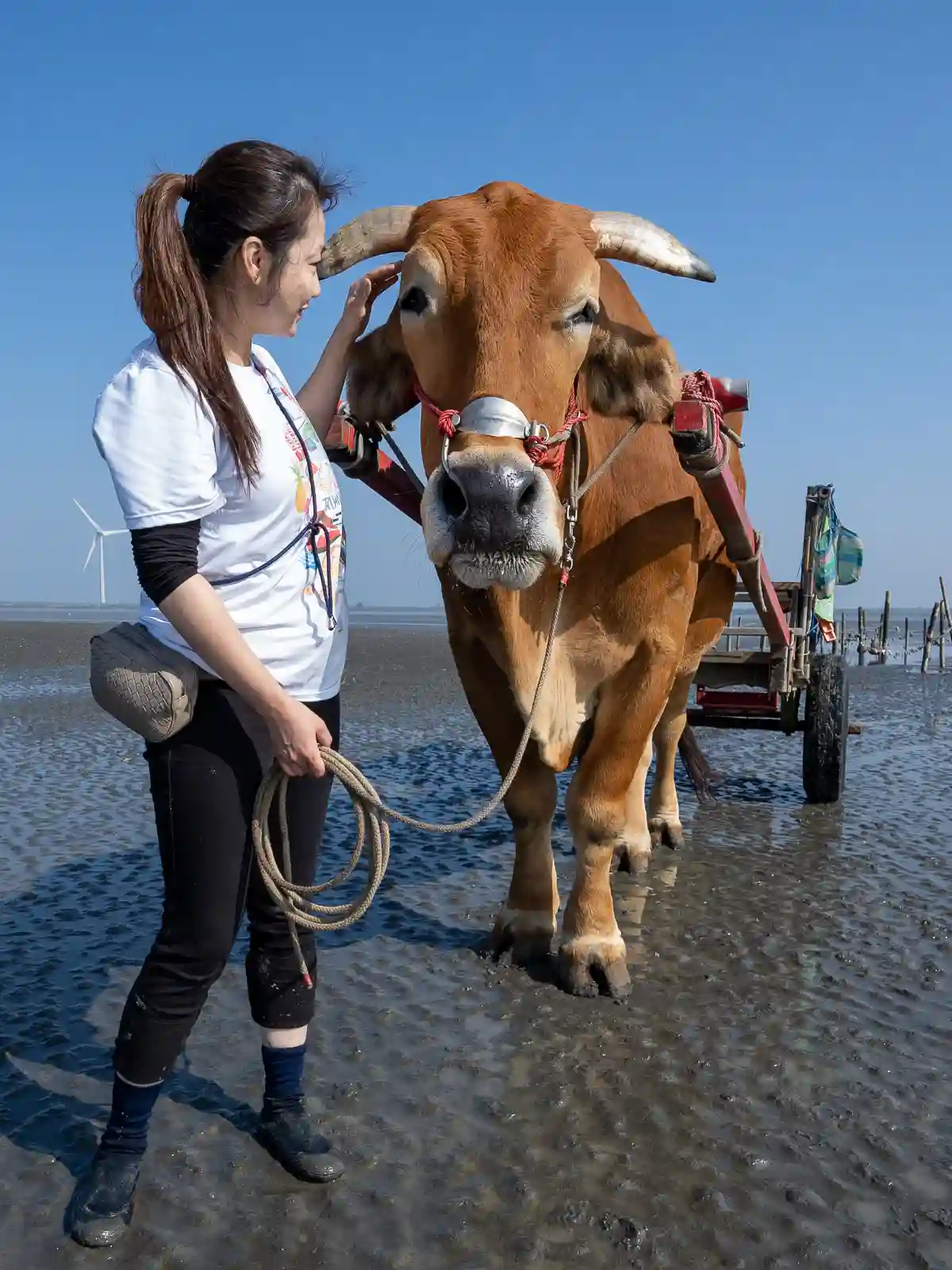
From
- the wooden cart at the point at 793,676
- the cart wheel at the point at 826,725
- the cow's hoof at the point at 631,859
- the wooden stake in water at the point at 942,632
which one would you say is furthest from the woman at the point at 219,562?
the wooden stake in water at the point at 942,632

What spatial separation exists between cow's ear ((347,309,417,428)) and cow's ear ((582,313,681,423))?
0.67m

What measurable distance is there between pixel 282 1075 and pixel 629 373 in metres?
2.33

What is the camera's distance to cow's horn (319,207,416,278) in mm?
3537

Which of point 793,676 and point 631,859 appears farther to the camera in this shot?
point 793,676

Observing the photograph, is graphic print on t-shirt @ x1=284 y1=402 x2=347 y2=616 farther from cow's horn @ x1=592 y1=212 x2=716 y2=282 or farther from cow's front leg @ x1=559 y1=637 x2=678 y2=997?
cow's front leg @ x1=559 y1=637 x2=678 y2=997

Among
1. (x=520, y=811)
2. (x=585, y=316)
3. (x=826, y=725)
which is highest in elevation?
(x=585, y=316)

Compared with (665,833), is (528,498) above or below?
above

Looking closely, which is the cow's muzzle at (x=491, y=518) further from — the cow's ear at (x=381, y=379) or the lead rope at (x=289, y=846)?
the cow's ear at (x=381, y=379)

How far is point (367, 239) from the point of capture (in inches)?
139

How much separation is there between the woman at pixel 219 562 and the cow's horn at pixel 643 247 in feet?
4.01

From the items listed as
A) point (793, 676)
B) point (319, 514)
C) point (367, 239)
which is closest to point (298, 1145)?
point (319, 514)

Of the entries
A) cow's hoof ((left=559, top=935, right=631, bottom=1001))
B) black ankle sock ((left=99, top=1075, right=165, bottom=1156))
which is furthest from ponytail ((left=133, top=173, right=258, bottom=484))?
cow's hoof ((left=559, top=935, right=631, bottom=1001))

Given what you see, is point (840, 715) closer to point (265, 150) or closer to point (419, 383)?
point (419, 383)

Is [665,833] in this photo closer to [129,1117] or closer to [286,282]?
[129,1117]
